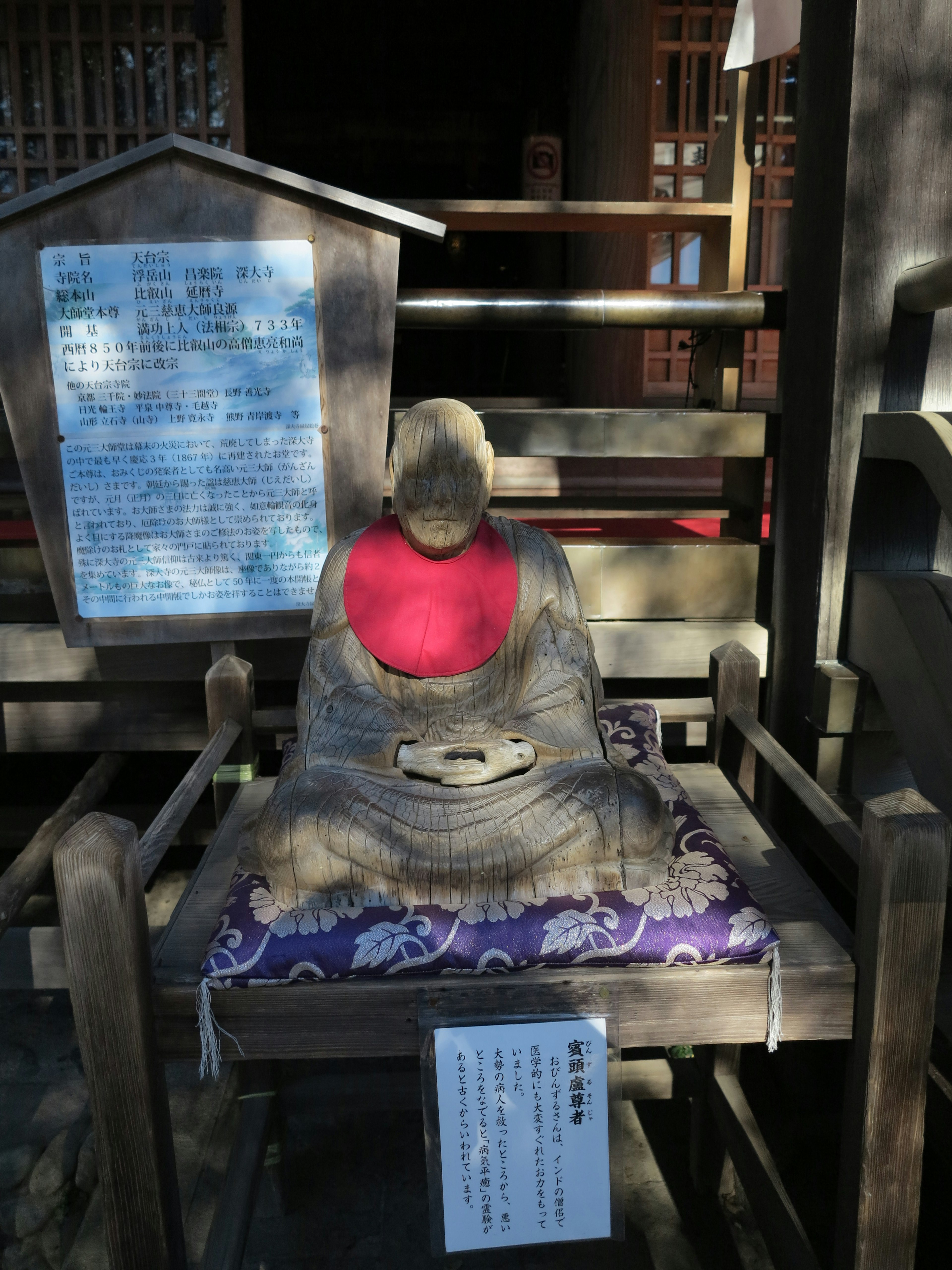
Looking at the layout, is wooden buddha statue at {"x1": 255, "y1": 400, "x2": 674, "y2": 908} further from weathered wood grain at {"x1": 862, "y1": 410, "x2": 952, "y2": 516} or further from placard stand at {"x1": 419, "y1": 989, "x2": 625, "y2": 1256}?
weathered wood grain at {"x1": 862, "y1": 410, "x2": 952, "y2": 516}

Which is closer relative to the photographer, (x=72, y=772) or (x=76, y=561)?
(x=76, y=561)

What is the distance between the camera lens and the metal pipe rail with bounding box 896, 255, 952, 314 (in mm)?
2109

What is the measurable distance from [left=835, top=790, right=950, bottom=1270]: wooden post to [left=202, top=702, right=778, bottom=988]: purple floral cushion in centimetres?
18

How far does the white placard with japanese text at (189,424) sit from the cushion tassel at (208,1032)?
1164 mm

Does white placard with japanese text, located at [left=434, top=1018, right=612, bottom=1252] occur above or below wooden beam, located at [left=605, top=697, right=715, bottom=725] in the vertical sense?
below

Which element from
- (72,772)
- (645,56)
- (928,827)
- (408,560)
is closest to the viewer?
(928,827)

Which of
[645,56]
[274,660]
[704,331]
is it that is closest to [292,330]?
[274,660]

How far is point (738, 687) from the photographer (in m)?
2.46

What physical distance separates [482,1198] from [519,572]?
1170 mm

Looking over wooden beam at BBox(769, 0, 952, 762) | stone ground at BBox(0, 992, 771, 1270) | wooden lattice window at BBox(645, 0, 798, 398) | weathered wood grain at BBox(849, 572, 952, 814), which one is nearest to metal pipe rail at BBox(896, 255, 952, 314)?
wooden beam at BBox(769, 0, 952, 762)

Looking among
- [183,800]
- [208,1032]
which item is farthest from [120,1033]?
[183,800]

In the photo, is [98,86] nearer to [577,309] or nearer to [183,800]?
[577,309]

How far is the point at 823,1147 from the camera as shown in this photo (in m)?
2.60

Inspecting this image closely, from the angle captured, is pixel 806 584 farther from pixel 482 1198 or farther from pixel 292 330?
pixel 482 1198
